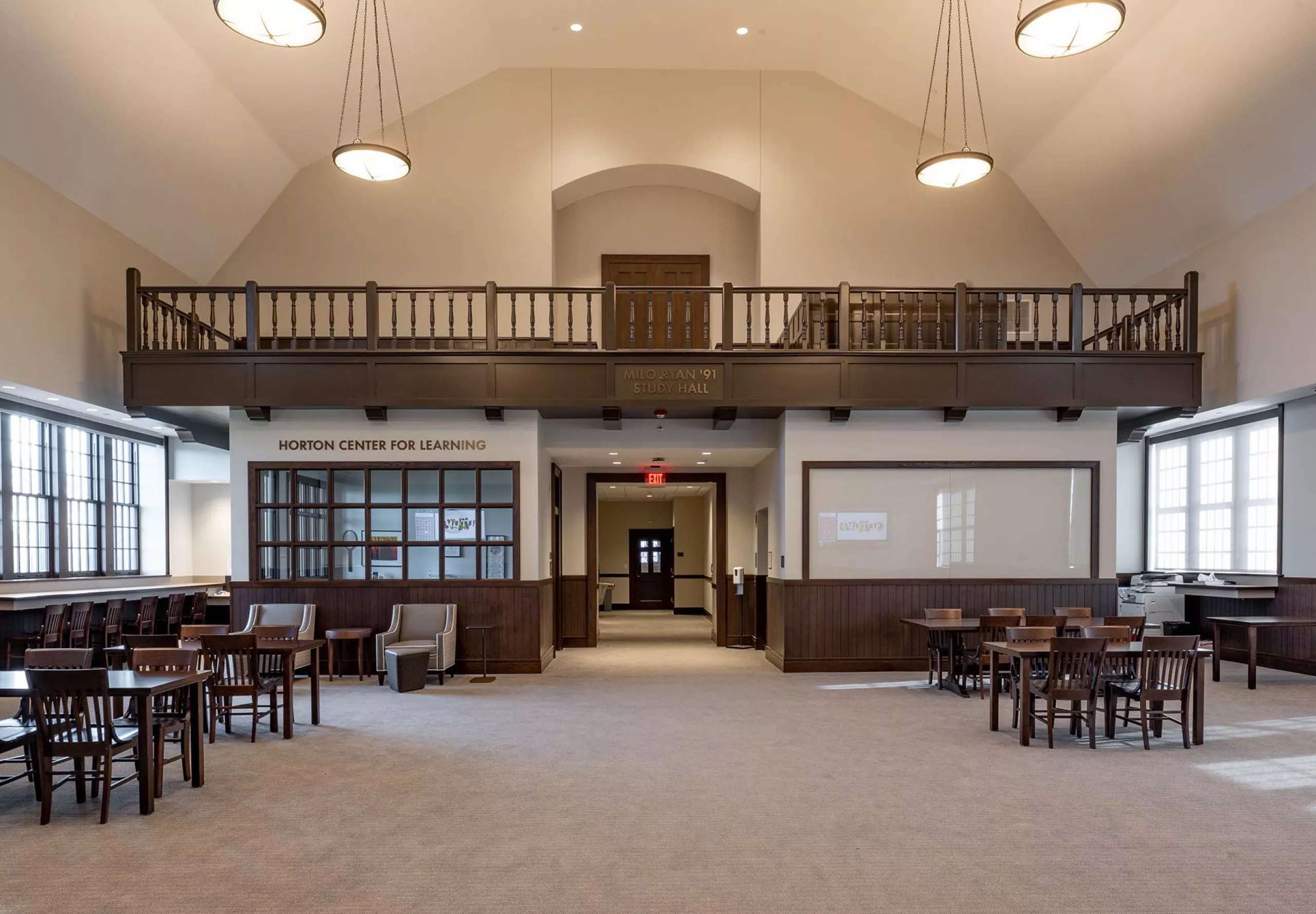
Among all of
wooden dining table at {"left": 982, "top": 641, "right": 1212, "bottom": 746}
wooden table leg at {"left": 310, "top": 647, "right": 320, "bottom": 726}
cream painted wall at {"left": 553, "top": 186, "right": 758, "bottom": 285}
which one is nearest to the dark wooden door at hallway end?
cream painted wall at {"left": 553, "top": 186, "right": 758, "bottom": 285}

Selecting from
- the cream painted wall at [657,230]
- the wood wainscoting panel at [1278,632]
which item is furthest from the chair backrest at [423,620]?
the wood wainscoting panel at [1278,632]

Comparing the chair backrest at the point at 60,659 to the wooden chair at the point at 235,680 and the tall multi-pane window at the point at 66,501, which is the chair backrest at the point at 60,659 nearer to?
the wooden chair at the point at 235,680

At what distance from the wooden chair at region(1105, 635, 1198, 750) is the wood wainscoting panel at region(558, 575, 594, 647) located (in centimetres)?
804

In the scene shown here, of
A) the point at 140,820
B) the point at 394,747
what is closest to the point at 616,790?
the point at 394,747

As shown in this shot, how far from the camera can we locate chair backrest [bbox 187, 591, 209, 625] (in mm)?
12031

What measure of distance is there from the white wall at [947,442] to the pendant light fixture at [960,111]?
8.96ft

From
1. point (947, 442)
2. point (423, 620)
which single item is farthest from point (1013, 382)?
point (423, 620)

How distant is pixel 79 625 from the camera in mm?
10062

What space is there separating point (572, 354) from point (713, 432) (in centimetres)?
230

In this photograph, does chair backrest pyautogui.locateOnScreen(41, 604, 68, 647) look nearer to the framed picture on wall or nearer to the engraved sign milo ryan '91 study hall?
the framed picture on wall

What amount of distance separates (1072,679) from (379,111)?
11.2 meters

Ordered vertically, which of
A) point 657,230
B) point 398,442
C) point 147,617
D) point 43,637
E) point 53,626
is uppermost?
point 657,230

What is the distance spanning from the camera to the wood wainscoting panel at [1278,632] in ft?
33.1

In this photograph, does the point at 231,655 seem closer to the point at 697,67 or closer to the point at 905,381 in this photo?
the point at 905,381
